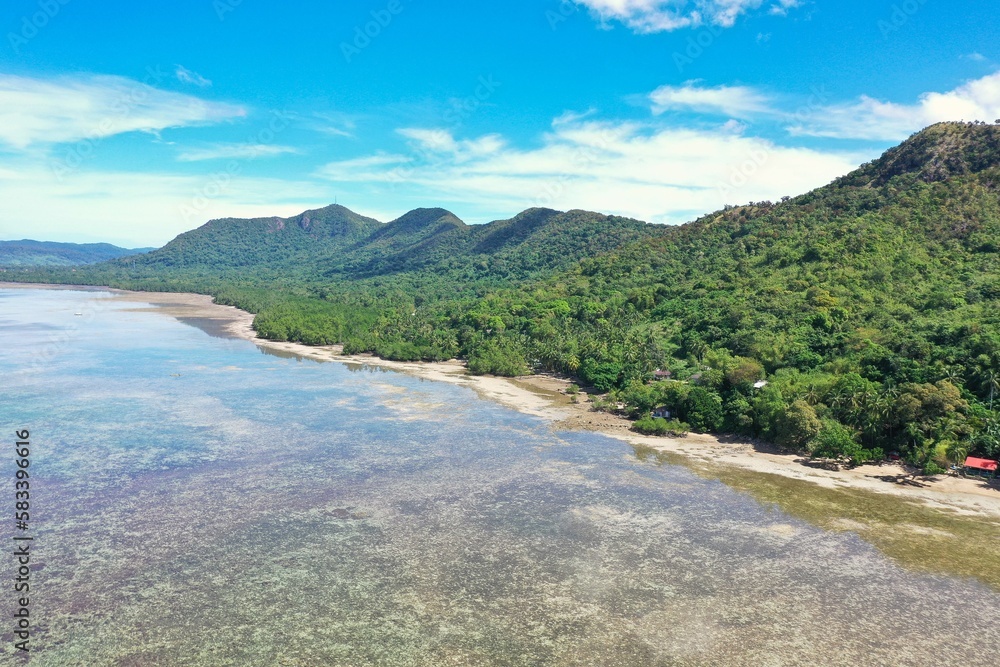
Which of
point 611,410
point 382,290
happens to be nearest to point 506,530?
point 611,410

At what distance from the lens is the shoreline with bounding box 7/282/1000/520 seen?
40062mm

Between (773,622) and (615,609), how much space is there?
6407mm

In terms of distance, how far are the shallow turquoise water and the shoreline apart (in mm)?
4062

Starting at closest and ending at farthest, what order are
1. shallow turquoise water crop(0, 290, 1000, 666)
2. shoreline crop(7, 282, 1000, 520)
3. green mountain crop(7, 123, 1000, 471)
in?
1. shallow turquoise water crop(0, 290, 1000, 666)
2. shoreline crop(7, 282, 1000, 520)
3. green mountain crop(7, 123, 1000, 471)

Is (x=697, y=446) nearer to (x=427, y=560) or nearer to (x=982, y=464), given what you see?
(x=982, y=464)

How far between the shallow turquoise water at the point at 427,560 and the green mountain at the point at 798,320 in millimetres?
14197

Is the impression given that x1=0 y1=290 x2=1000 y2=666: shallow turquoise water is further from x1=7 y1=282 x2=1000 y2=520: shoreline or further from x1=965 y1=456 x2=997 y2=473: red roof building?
x1=965 y1=456 x2=997 y2=473: red roof building

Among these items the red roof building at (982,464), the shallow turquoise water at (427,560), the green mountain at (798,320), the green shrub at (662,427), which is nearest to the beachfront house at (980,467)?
the red roof building at (982,464)

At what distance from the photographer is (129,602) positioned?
86.0ft

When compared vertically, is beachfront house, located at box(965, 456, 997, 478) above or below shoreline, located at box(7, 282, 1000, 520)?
above

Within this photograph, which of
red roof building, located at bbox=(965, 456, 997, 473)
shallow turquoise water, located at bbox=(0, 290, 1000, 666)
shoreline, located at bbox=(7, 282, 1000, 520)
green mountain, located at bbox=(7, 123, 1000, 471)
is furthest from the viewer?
green mountain, located at bbox=(7, 123, 1000, 471)

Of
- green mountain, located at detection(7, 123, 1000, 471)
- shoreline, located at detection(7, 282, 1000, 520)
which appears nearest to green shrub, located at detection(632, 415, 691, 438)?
green mountain, located at detection(7, 123, 1000, 471)

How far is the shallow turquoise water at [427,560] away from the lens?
24.2 meters

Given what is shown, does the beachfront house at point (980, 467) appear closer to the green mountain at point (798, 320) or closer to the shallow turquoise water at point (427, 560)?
the green mountain at point (798, 320)
